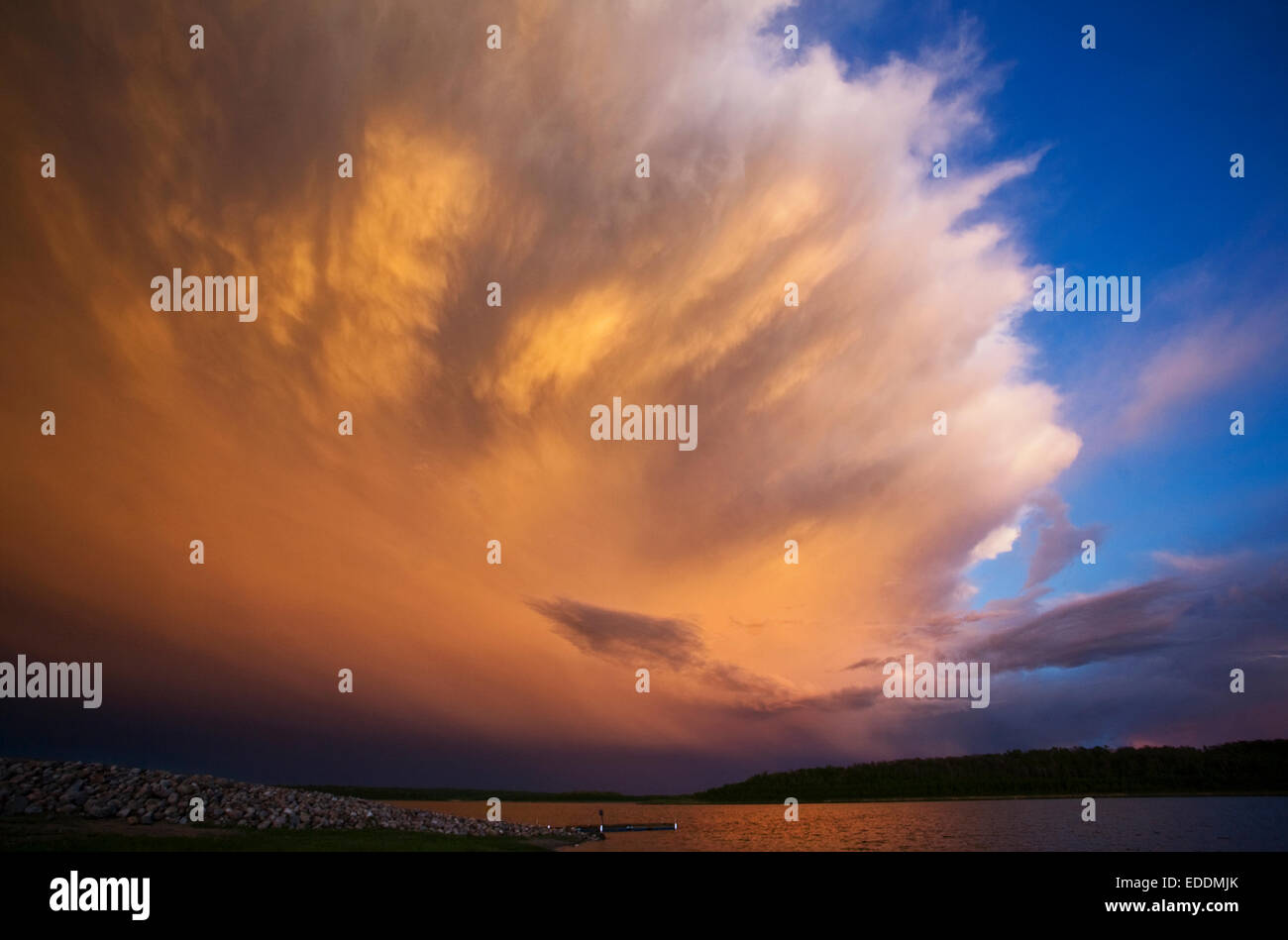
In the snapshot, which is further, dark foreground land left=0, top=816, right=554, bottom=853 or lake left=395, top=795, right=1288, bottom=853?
lake left=395, top=795, right=1288, bottom=853

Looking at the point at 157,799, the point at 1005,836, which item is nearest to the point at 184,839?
the point at 157,799

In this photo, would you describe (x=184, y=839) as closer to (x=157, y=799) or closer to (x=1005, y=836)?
(x=157, y=799)

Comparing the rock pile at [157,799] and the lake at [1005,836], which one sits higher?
the rock pile at [157,799]

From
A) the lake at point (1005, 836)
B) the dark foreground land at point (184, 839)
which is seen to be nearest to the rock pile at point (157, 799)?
the dark foreground land at point (184, 839)

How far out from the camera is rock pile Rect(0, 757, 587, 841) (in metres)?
40.2

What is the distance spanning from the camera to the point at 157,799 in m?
42.6

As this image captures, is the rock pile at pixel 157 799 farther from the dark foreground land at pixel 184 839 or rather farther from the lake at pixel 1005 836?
the lake at pixel 1005 836

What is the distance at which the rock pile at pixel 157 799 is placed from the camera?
40.2m

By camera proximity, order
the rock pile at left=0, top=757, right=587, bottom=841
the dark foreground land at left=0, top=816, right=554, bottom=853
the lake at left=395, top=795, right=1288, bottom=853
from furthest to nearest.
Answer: the lake at left=395, top=795, right=1288, bottom=853 < the rock pile at left=0, top=757, right=587, bottom=841 < the dark foreground land at left=0, top=816, right=554, bottom=853

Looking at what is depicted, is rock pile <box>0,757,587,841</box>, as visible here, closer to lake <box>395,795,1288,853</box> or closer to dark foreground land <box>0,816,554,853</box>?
dark foreground land <box>0,816,554,853</box>

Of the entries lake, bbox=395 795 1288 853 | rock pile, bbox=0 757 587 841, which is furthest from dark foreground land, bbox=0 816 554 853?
lake, bbox=395 795 1288 853
